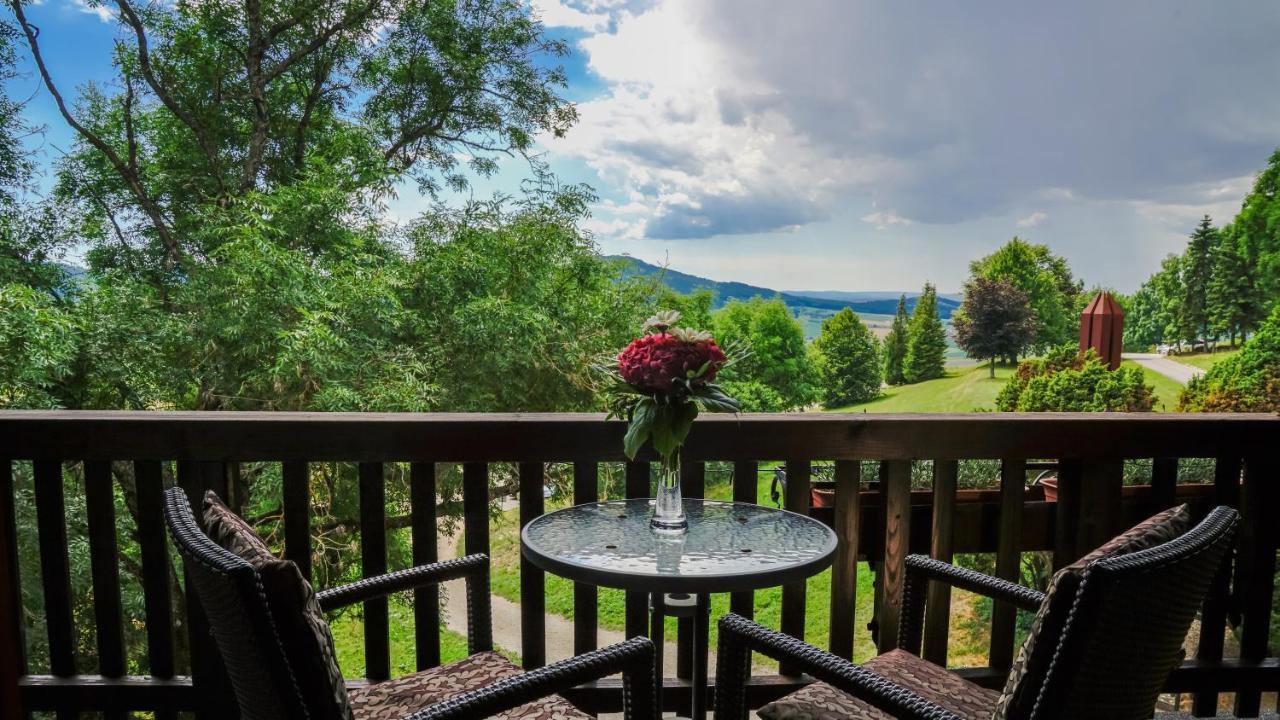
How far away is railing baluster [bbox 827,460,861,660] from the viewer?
6.06 feet

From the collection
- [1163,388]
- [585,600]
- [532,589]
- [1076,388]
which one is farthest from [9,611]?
[1163,388]

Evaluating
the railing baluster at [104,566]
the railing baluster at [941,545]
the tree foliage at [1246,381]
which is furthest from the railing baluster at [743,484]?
the tree foliage at [1246,381]

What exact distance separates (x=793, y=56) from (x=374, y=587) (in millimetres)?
12705

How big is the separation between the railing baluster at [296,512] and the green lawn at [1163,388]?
9907mm

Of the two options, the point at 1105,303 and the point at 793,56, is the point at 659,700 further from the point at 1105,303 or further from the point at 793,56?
the point at 793,56

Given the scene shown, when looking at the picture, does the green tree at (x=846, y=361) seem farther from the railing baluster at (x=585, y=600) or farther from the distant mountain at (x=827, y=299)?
the railing baluster at (x=585, y=600)

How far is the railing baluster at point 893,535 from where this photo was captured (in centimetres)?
185

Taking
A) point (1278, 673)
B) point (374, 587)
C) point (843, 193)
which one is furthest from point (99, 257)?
point (843, 193)

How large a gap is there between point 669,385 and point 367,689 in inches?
31.3

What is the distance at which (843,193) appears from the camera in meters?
15.5

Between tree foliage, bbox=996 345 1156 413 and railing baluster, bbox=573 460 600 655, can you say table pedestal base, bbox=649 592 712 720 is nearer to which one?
railing baluster, bbox=573 460 600 655

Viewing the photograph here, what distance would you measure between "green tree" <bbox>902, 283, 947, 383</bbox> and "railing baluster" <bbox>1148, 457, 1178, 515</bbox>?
416 inches

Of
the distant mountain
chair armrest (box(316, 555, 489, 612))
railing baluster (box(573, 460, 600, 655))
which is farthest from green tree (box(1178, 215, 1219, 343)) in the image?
chair armrest (box(316, 555, 489, 612))

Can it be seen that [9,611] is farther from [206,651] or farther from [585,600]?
[585,600]
